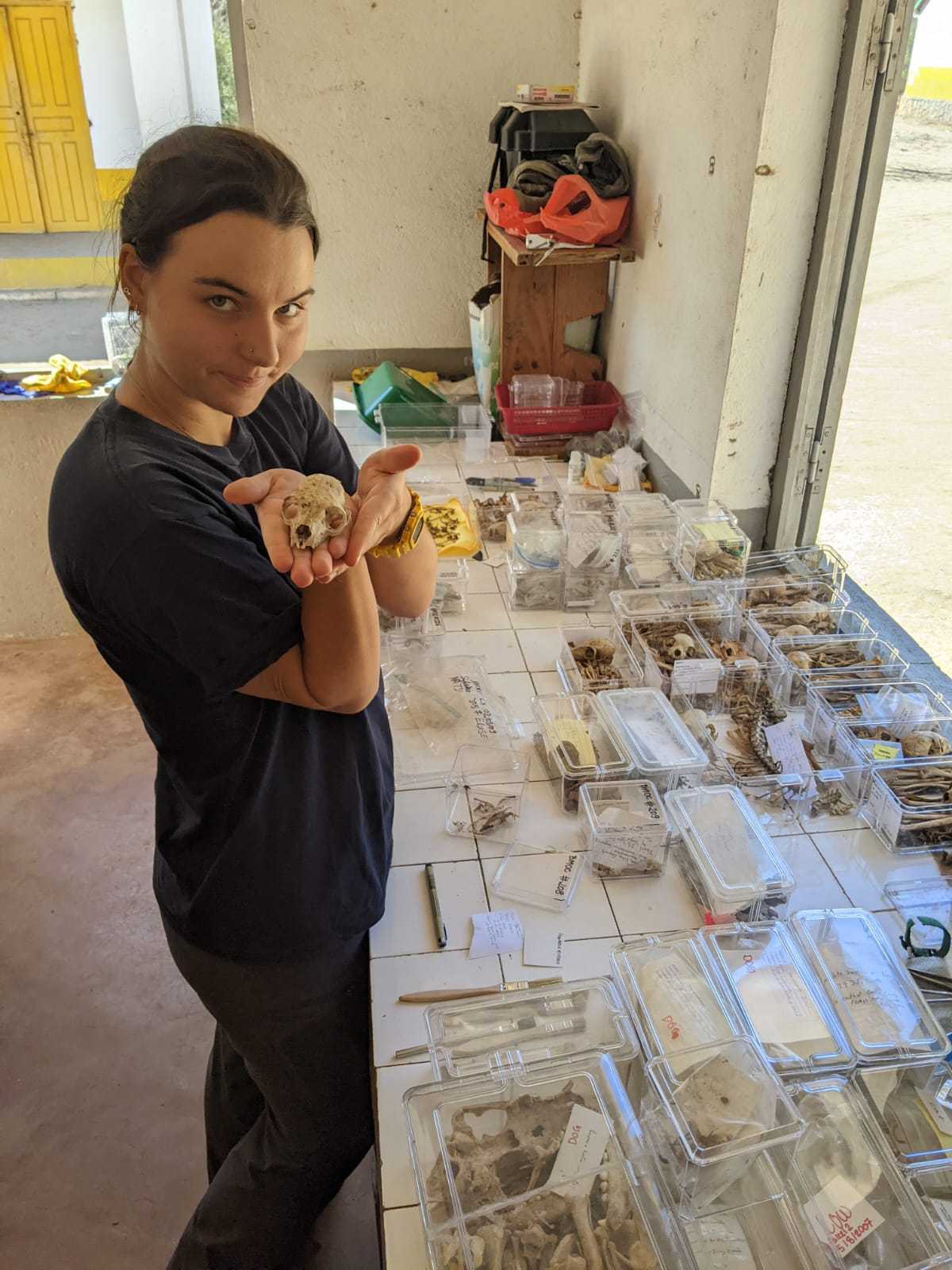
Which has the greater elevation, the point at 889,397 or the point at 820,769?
the point at 889,397

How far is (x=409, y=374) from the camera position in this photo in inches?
141

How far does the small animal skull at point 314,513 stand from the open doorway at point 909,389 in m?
1.61

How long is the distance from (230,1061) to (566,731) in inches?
32.6

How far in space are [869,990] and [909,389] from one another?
7.02 ft

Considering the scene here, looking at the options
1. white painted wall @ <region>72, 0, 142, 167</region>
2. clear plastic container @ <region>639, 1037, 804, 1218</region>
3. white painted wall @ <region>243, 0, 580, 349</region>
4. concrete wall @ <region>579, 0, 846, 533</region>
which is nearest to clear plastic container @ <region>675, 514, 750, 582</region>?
concrete wall @ <region>579, 0, 846, 533</region>

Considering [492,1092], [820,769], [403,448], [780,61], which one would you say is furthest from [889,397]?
[492,1092]

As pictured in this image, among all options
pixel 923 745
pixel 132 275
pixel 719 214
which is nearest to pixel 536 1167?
pixel 923 745

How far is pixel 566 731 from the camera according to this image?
5.70 ft

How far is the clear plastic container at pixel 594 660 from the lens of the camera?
1.96m

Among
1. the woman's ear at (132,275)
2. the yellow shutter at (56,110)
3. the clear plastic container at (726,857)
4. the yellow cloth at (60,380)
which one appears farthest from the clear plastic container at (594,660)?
the yellow shutter at (56,110)

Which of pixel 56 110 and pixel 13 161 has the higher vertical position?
pixel 56 110

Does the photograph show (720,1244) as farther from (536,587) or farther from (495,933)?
(536,587)

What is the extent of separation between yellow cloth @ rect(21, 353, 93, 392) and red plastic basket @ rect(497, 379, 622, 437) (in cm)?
180

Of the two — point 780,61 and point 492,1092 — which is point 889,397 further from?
point 492,1092
